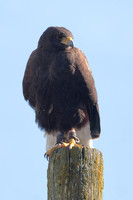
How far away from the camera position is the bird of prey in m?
6.34

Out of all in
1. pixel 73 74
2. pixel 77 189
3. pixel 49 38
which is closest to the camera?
pixel 77 189

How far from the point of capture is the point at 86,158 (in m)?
4.20

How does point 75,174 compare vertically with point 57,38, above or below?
below

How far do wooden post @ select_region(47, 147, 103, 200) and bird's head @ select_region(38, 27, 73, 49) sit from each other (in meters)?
2.67

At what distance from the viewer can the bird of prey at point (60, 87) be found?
250 inches

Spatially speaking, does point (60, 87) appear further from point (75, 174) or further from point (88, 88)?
point (75, 174)

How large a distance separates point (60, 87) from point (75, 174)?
7.85 feet

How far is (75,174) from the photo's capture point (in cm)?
411

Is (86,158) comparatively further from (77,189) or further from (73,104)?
(73,104)

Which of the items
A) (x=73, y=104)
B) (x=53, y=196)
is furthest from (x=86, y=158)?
(x=73, y=104)

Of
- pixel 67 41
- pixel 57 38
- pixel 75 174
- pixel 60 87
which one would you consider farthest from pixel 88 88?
pixel 75 174

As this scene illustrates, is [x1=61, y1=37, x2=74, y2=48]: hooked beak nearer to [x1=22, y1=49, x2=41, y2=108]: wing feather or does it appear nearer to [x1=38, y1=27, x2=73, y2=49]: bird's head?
[x1=38, y1=27, x2=73, y2=49]: bird's head

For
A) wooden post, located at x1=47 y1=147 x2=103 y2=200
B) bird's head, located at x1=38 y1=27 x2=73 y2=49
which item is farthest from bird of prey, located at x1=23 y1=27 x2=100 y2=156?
wooden post, located at x1=47 y1=147 x2=103 y2=200

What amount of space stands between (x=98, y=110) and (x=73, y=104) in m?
0.59
